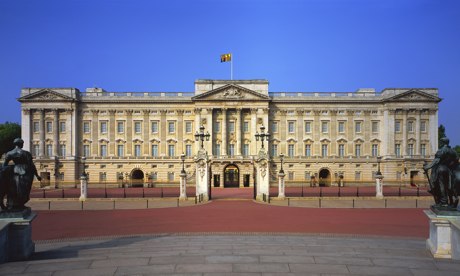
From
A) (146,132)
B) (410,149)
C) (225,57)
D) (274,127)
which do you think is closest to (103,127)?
(146,132)

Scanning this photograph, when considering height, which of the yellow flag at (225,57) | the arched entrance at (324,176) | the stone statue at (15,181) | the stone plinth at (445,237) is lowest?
the arched entrance at (324,176)

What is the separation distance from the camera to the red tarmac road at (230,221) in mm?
18062

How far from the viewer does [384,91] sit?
204 ft

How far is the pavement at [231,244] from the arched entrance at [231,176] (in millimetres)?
33386

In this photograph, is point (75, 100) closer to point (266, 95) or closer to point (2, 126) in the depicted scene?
point (266, 95)

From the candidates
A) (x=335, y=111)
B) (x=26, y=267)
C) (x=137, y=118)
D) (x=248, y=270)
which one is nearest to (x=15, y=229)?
(x=26, y=267)

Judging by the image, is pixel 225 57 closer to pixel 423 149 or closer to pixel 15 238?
pixel 423 149

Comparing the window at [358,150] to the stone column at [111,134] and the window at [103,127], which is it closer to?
the stone column at [111,134]

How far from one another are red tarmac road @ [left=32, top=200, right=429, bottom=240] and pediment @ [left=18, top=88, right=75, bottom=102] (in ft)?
124

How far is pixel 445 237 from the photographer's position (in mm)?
11133

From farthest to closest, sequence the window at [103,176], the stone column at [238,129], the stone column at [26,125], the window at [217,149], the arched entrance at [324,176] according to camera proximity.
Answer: the window at [217,149]
the window at [103,176]
the stone column at [238,129]
the arched entrance at [324,176]
the stone column at [26,125]

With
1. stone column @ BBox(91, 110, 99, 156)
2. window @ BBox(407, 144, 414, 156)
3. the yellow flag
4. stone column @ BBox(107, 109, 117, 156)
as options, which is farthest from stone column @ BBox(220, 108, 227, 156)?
window @ BBox(407, 144, 414, 156)

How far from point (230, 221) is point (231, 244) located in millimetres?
8439

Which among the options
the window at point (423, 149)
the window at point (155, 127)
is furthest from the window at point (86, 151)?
the window at point (423, 149)
